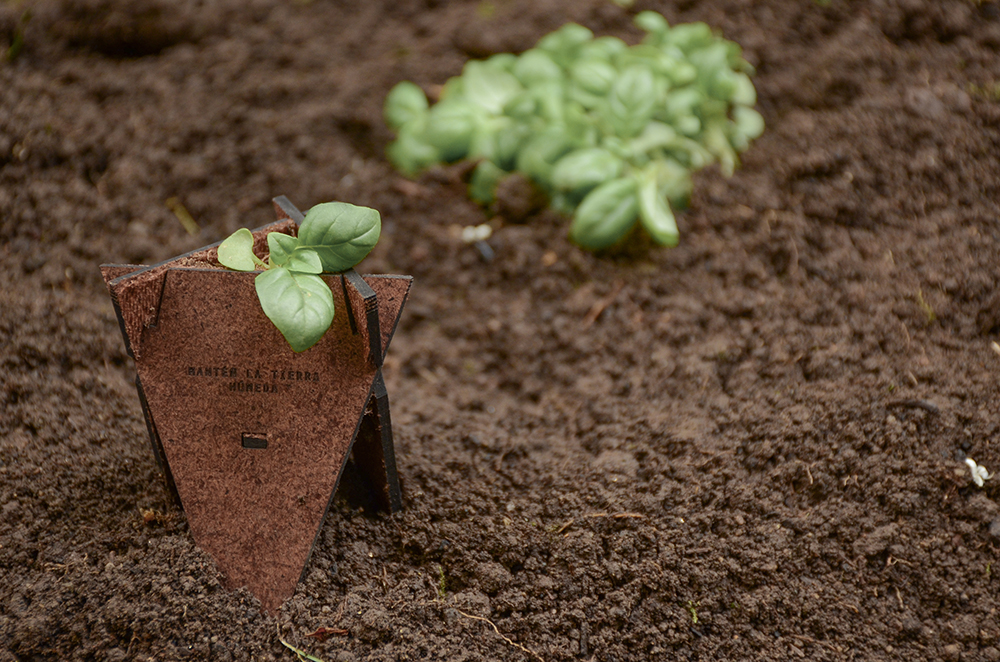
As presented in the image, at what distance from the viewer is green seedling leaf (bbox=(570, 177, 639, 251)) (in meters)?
2.08

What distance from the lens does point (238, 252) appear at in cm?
115

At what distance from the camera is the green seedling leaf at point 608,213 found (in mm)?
2084

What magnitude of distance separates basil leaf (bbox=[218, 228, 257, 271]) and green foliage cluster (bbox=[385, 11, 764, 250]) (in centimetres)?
119

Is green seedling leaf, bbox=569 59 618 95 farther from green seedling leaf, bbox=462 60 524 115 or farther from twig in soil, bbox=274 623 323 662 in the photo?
twig in soil, bbox=274 623 323 662

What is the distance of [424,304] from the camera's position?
2260 millimetres

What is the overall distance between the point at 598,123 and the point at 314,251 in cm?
142

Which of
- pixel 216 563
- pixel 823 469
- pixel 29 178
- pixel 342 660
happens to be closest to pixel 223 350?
pixel 216 563

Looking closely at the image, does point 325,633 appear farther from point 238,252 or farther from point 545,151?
point 545,151

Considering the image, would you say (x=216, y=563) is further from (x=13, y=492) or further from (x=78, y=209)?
(x=78, y=209)

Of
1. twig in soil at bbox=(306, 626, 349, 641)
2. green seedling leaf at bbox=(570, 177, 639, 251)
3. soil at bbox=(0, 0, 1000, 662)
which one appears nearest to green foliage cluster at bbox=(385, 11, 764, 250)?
green seedling leaf at bbox=(570, 177, 639, 251)

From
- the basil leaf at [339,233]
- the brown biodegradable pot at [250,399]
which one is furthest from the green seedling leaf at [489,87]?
the basil leaf at [339,233]

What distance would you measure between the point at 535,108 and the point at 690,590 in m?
1.60

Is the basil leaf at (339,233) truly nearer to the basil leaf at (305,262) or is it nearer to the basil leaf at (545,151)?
the basil leaf at (305,262)

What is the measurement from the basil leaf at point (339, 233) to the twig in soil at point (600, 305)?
43.6 inches
